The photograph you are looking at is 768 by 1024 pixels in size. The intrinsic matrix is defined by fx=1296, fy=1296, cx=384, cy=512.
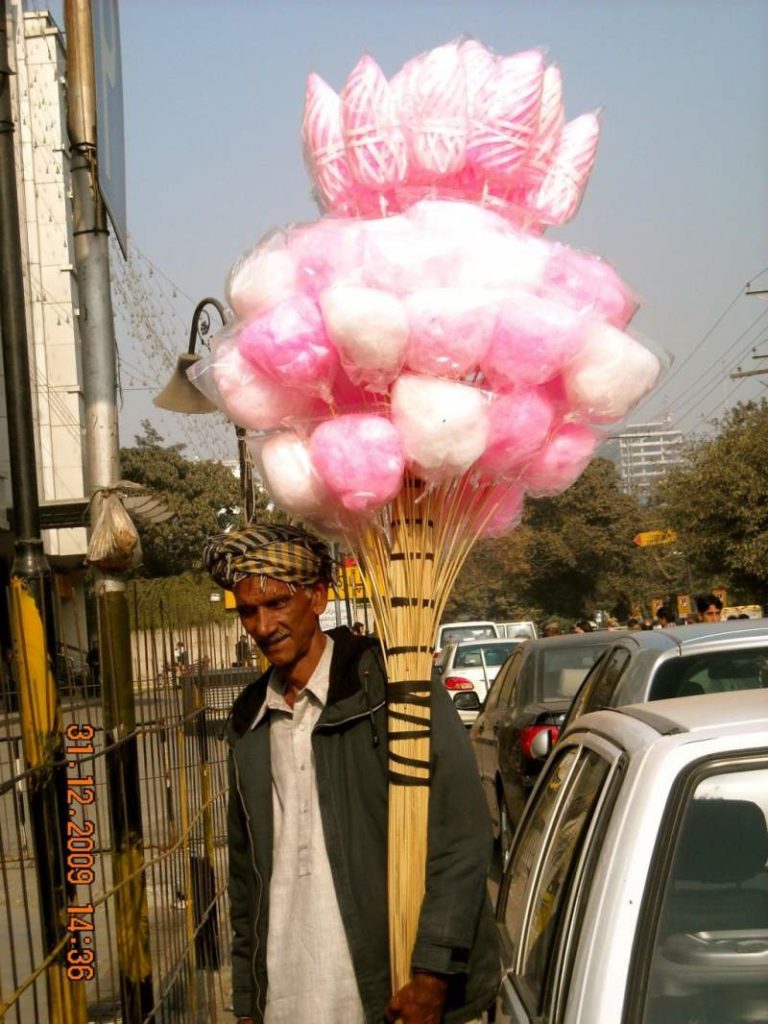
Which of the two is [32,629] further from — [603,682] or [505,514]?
[603,682]

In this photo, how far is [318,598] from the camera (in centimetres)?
331

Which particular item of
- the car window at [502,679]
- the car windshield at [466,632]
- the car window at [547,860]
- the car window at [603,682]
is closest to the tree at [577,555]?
the car windshield at [466,632]

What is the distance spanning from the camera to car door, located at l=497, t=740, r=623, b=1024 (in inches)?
103

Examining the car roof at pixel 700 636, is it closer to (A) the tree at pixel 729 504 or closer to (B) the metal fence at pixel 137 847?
(B) the metal fence at pixel 137 847

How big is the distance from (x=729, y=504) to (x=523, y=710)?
2441cm

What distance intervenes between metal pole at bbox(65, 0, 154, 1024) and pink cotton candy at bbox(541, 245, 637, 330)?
81.7 inches

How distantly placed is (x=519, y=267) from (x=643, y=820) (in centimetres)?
134

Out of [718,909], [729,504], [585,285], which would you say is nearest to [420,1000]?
[718,909]

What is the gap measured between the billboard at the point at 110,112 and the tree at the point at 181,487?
41035 mm

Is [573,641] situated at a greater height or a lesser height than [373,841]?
lesser

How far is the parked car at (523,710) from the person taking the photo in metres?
8.89

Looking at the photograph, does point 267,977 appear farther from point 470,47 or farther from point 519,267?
point 470,47

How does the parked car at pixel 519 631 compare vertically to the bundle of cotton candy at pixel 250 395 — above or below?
below

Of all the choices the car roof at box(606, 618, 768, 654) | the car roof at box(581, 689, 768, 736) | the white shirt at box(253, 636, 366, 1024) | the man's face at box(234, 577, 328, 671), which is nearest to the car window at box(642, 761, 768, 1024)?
the car roof at box(581, 689, 768, 736)
